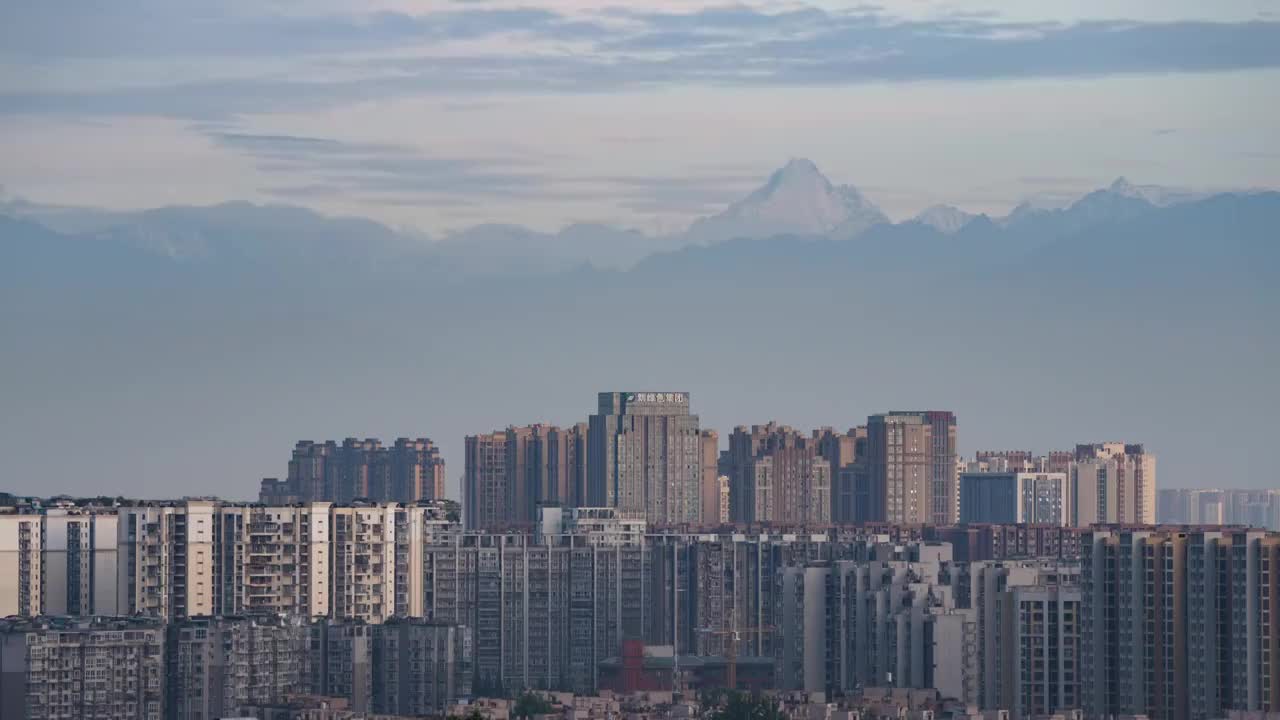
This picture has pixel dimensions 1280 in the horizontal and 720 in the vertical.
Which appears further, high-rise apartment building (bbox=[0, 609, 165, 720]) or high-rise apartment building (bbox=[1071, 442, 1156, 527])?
high-rise apartment building (bbox=[1071, 442, 1156, 527])

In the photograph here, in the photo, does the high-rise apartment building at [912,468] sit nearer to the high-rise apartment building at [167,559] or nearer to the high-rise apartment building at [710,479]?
the high-rise apartment building at [710,479]

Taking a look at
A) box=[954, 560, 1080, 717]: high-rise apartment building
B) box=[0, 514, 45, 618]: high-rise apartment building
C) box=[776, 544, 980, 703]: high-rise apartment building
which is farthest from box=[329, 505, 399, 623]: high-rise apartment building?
box=[954, 560, 1080, 717]: high-rise apartment building

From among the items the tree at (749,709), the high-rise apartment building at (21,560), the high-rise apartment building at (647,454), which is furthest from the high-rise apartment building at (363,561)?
the high-rise apartment building at (647,454)

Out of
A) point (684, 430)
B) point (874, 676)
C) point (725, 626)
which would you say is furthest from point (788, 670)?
point (684, 430)

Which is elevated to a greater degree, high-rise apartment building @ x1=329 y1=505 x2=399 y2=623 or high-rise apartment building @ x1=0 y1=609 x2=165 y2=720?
high-rise apartment building @ x1=329 y1=505 x2=399 y2=623

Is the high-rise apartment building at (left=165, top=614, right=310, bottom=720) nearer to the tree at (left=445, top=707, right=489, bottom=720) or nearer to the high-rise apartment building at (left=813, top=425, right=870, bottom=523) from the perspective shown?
the tree at (left=445, top=707, right=489, bottom=720)

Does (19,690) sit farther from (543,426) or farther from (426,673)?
(543,426)

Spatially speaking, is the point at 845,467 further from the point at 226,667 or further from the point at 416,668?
the point at 226,667

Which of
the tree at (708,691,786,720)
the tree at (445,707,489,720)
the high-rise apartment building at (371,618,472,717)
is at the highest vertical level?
the high-rise apartment building at (371,618,472,717)

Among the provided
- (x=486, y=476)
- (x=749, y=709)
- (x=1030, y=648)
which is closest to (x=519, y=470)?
(x=486, y=476)
